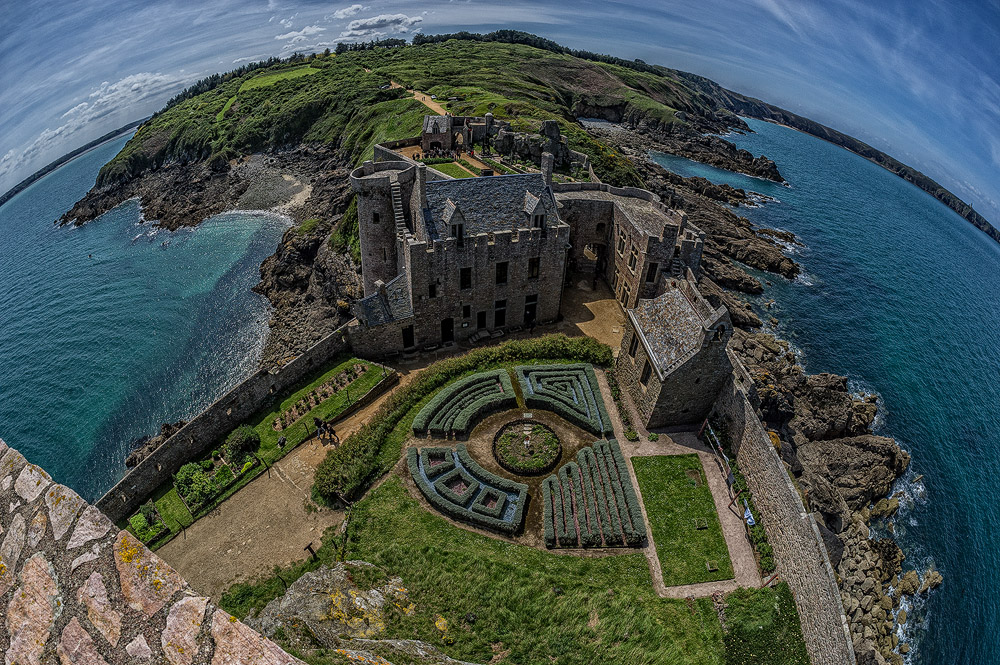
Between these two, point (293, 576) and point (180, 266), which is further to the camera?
point (180, 266)

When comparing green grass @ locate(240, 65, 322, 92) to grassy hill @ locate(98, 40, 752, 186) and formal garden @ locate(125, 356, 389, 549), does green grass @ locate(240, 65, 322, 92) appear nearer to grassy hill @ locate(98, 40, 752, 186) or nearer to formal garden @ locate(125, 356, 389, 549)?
grassy hill @ locate(98, 40, 752, 186)

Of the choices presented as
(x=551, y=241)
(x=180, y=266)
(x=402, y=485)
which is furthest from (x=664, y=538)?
(x=180, y=266)

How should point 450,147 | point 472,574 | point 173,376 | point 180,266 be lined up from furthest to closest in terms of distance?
point 180,266 → point 450,147 → point 173,376 → point 472,574

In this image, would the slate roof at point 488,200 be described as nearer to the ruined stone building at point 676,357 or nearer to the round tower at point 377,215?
the round tower at point 377,215

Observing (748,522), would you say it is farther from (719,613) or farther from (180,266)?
(180,266)

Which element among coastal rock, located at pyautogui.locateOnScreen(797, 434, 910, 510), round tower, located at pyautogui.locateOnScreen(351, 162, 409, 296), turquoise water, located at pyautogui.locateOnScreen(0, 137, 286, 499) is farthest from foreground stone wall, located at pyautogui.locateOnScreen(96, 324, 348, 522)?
coastal rock, located at pyautogui.locateOnScreen(797, 434, 910, 510)
